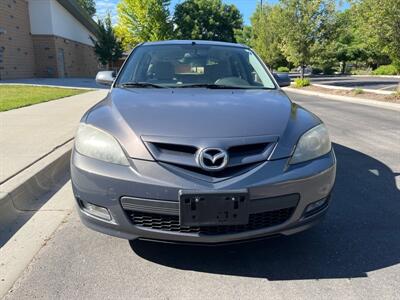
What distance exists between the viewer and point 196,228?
2.50 metres

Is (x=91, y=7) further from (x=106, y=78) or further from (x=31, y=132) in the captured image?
(x=106, y=78)

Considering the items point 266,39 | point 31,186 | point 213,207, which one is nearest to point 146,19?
point 266,39

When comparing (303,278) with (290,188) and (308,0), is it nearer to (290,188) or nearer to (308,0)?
(290,188)

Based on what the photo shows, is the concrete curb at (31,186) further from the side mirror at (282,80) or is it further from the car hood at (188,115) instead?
the side mirror at (282,80)

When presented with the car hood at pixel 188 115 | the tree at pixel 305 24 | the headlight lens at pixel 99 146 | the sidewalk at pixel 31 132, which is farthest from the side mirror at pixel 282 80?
the tree at pixel 305 24

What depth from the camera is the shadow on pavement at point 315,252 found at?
2748mm

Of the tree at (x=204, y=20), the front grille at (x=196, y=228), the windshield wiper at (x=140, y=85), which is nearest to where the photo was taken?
the front grille at (x=196, y=228)

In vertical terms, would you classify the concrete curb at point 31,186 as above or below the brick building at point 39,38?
below

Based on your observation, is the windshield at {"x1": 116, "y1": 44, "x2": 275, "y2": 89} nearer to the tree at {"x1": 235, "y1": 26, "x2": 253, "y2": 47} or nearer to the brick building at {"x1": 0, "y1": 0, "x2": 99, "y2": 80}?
the brick building at {"x1": 0, "y1": 0, "x2": 99, "y2": 80}

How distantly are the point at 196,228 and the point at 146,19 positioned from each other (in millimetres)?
42806

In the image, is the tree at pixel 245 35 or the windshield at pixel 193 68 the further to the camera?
the tree at pixel 245 35

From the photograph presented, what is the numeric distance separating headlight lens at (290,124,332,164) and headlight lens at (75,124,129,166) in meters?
1.14

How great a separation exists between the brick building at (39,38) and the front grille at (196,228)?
79.6 ft

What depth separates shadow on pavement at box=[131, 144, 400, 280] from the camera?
108 inches
